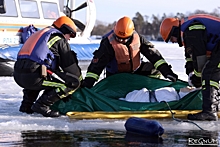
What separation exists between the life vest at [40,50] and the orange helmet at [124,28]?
87 centimetres

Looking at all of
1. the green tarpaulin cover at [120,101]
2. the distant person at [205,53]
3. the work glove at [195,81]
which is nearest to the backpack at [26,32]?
the green tarpaulin cover at [120,101]

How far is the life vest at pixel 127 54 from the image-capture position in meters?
6.38

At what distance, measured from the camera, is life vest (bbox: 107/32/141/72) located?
20.9 feet

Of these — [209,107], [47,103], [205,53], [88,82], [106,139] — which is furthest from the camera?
[88,82]

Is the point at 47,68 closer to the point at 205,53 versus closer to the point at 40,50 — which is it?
the point at 40,50

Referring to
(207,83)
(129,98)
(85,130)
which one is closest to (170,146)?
(85,130)

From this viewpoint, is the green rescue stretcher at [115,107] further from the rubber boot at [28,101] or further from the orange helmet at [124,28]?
the orange helmet at [124,28]

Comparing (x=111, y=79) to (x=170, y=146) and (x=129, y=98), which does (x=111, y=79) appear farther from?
(x=170, y=146)

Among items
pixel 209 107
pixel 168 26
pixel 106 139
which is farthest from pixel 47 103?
pixel 209 107

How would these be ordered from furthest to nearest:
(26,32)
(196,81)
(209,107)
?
(26,32), (196,81), (209,107)

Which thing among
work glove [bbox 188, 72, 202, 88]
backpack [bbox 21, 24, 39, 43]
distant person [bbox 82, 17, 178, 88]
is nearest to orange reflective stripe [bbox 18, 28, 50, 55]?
distant person [bbox 82, 17, 178, 88]

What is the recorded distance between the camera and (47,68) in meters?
5.79

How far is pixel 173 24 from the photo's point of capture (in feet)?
19.8

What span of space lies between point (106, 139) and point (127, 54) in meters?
2.18
